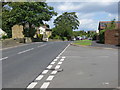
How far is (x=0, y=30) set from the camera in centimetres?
6362

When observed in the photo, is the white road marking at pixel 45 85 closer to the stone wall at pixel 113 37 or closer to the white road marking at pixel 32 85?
the white road marking at pixel 32 85

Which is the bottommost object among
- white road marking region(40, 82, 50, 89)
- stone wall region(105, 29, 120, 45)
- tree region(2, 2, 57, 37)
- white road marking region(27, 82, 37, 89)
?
white road marking region(40, 82, 50, 89)

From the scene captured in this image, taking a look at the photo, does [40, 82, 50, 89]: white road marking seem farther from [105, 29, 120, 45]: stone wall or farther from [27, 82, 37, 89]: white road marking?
[105, 29, 120, 45]: stone wall

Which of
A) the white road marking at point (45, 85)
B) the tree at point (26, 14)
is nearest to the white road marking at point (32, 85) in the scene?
the white road marking at point (45, 85)

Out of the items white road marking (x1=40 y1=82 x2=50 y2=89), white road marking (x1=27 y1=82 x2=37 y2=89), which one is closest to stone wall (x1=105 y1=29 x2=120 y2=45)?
white road marking (x1=40 y1=82 x2=50 y2=89)

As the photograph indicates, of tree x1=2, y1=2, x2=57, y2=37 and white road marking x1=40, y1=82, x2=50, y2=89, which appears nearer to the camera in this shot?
white road marking x1=40, y1=82, x2=50, y2=89

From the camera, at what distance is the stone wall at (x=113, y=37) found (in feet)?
87.9

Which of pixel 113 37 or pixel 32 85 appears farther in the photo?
pixel 113 37

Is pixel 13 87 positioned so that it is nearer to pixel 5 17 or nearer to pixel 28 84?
pixel 28 84

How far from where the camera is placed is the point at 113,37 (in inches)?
1100

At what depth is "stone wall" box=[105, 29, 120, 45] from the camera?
26.8 m

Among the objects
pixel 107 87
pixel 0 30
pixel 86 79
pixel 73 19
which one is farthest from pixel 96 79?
pixel 73 19

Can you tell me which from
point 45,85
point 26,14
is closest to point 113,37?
point 45,85

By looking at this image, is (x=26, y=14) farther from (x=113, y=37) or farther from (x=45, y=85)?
→ (x=45, y=85)
